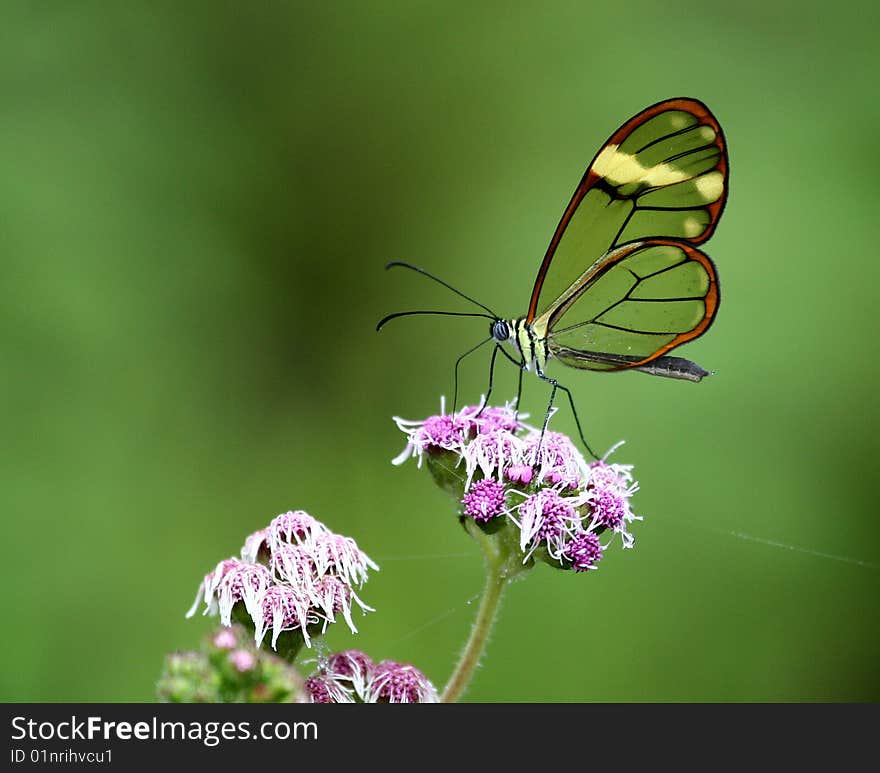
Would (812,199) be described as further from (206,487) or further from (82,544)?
(82,544)

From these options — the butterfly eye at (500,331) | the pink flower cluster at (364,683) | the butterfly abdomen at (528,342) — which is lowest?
the pink flower cluster at (364,683)

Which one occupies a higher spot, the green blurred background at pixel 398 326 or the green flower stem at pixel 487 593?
the green blurred background at pixel 398 326

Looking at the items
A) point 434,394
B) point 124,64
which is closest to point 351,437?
point 434,394

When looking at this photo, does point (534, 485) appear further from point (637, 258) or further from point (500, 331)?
point (637, 258)

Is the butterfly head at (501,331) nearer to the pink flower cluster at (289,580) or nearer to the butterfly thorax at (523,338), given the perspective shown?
the butterfly thorax at (523,338)

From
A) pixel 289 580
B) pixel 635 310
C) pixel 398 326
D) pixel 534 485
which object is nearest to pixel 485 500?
pixel 534 485

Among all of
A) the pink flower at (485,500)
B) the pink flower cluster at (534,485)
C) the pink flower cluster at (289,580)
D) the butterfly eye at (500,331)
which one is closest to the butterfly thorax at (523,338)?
the butterfly eye at (500,331)
